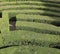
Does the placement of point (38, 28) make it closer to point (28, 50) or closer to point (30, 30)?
point (30, 30)

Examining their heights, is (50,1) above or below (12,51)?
above

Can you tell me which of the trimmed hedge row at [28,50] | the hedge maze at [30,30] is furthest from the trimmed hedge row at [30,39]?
the trimmed hedge row at [28,50]

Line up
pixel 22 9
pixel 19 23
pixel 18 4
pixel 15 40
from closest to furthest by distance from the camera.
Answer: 1. pixel 15 40
2. pixel 19 23
3. pixel 22 9
4. pixel 18 4

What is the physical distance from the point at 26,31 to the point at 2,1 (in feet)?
6.39

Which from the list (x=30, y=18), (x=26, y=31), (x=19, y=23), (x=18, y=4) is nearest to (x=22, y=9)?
(x=18, y=4)

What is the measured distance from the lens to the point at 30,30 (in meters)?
3.15

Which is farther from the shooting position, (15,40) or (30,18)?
(30,18)

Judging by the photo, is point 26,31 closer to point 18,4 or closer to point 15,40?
point 15,40

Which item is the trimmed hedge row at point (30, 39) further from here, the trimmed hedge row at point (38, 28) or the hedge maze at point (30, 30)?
the trimmed hedge row at point (38, 28)

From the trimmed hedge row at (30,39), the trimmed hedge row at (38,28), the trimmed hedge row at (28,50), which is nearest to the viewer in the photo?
the trimmed hedge row at (28,50)

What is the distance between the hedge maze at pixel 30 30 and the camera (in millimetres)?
2621

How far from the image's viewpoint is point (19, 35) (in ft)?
9.53

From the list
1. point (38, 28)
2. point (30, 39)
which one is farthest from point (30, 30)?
point (30, 39)

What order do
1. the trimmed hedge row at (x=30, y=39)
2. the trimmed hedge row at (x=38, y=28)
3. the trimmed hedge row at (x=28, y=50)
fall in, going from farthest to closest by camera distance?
the trimmed hedge row at (x=38, y=28) < the trimmed hedge row at (x=30, y=39) < the trimmed hedge row at (x=28, y=50)
